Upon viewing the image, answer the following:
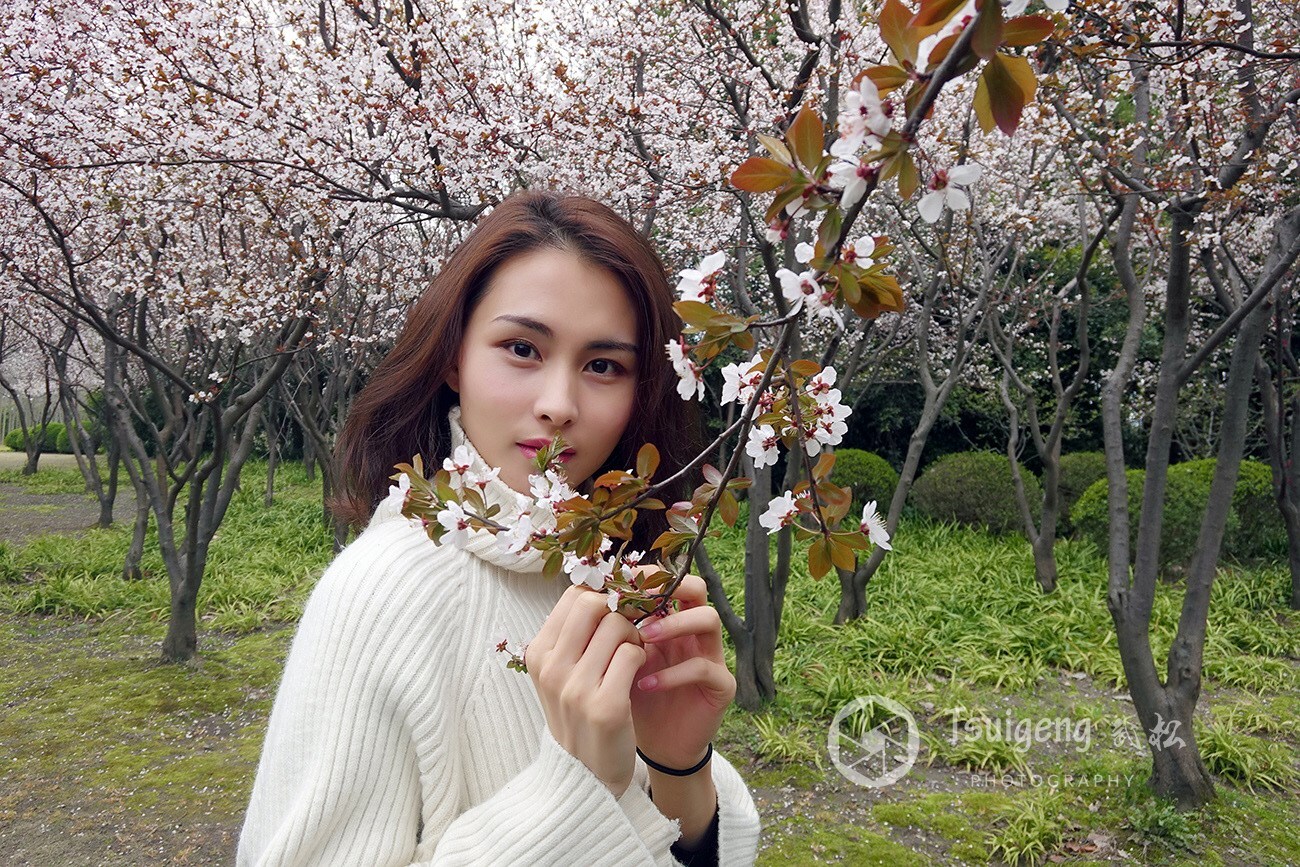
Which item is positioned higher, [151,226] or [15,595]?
[151,226]

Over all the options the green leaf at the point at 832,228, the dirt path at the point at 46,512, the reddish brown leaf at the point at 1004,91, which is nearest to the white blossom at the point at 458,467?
the green leaf at the point at 832,228

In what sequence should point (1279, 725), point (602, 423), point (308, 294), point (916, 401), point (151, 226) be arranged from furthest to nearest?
1. point (916, 401)
2. point (151, 226)
3. point (308, 294)
4. point (1279, 725)
5. point (602, 423)

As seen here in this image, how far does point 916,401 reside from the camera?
986 centimetres

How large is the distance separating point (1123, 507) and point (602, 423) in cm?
305

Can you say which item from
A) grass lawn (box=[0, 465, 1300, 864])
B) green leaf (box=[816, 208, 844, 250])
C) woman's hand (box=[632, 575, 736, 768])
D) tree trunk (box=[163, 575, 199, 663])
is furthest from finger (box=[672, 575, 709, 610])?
tree trunk (box=[163, 575, 199, 663])

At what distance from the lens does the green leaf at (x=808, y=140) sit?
520mm

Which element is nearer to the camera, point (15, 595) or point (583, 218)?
point (583, 218)

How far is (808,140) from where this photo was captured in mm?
522

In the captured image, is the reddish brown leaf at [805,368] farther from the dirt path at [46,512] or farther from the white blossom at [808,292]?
the dirt path at [46,512]

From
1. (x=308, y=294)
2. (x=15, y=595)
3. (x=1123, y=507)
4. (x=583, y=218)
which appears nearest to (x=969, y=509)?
(x=1123, y=507)

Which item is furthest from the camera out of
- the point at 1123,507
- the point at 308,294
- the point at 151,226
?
the point at 151,226

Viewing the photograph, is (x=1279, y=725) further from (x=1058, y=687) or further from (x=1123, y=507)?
(x=1123, y=507)

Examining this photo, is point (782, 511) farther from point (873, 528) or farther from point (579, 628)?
point (579, 628)

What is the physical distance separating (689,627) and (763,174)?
0.56 metres
